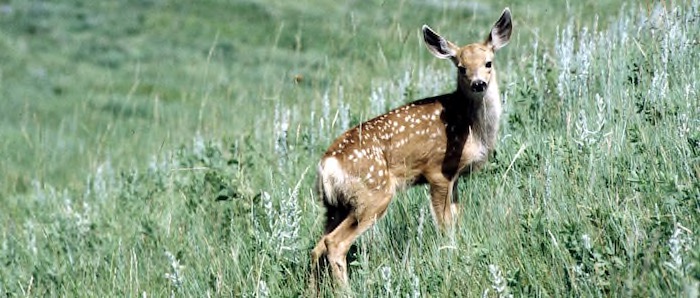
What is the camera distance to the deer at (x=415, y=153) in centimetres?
558

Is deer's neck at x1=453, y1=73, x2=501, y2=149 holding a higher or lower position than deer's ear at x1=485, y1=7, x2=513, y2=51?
lower

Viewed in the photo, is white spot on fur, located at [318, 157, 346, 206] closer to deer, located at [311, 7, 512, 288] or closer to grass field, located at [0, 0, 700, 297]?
deer, located at [311, 7, 512, 288]

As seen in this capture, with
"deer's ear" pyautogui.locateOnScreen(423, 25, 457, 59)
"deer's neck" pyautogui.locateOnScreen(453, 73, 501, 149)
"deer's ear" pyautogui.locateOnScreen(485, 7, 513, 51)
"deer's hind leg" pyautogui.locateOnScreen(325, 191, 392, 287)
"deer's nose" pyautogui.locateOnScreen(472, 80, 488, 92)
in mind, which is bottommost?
"deer's hind leg" pyautogui.locateOnScreen(325, 191, 392, 287)

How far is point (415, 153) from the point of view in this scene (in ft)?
20.0

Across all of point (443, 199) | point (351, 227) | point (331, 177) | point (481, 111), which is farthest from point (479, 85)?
point (351, 227)

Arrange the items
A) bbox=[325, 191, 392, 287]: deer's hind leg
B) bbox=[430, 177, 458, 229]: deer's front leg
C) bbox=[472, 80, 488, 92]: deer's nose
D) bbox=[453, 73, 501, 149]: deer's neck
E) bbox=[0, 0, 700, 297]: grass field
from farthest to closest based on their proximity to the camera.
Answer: bbox=[453, 73, 501, 149]: deer's neck → bbox=[472, 80, 488, 92]: deer's nose → bbox=[430, 177, 458, 229]: deer's front leg → bbox=[325, 191, 392, 287]: deer's hind leg → bbox=[0, 0, 700, 297]: grass field

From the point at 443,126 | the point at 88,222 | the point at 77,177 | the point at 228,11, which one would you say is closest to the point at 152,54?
the point at 228,11

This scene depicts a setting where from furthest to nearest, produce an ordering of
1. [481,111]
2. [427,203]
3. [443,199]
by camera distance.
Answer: [481,111], [427,203], [443,199]

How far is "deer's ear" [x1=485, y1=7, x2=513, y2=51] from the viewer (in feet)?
20.8

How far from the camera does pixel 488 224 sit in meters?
5.11

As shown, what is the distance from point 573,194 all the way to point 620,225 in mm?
549

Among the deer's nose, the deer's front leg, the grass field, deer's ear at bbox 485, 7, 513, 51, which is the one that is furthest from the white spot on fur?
deer's ear at bbox 485, 7, 513, 51

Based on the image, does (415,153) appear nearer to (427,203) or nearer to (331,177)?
(427,203)

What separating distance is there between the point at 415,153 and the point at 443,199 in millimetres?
349
